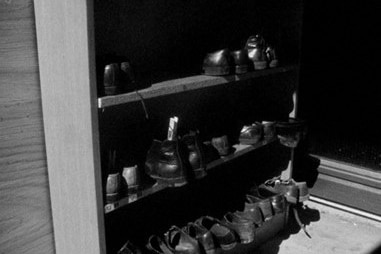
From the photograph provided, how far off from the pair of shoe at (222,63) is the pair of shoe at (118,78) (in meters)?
0.55

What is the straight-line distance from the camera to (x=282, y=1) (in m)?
3.28

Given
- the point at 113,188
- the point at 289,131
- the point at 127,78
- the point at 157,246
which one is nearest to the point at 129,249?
the point at 157,246

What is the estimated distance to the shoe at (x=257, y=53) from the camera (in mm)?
2746

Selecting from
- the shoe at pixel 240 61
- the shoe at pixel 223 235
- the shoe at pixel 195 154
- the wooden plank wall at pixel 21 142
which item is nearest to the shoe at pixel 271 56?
the shoe at pixel 240 61

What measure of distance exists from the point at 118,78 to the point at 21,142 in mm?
553

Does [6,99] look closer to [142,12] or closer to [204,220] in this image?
[142,12]

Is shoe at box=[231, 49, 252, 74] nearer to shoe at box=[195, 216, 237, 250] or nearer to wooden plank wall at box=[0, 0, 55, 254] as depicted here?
shoe at box=[195, 216, 237, 250]

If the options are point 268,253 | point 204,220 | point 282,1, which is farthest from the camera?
point 282,1

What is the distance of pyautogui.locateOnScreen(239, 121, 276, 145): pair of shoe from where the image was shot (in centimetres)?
287

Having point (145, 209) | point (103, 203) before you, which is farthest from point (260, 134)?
point (103, 203)

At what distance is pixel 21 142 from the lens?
7.14 feet

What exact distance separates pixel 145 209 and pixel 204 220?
1.10 feet

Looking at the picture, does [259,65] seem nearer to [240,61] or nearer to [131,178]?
[240,61]

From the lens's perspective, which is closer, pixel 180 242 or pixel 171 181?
pixel 171 181
